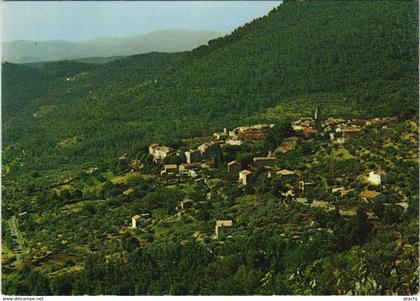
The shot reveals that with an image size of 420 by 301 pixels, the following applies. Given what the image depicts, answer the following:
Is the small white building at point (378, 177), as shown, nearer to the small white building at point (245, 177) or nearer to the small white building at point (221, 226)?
the small white building at point (245, 177)

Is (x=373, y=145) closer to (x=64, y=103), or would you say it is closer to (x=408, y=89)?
(x=408, y=89)

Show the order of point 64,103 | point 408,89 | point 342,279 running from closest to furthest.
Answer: point 342,279
point 408,89
point 64,103

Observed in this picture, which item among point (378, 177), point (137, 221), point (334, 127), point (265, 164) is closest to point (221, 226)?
point (137, 221)

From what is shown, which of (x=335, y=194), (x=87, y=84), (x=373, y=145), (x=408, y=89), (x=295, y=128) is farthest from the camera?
(x=87, y=84)

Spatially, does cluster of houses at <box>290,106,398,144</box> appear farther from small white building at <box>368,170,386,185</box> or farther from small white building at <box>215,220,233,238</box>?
small white building at <box>215,220,233,238</box>

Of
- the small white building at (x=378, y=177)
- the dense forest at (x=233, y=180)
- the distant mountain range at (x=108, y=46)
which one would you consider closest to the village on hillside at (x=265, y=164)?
the small white building at (x=378, y=177)

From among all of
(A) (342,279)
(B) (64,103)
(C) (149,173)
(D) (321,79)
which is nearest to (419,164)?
(A) (342,279)

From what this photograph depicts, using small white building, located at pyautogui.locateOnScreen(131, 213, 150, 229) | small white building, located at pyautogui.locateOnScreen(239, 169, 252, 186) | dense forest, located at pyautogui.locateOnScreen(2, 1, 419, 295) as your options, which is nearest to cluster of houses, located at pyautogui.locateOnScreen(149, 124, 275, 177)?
dense forest, located at pyautogui.locateOnScreen(2, 1, 419, 295)
